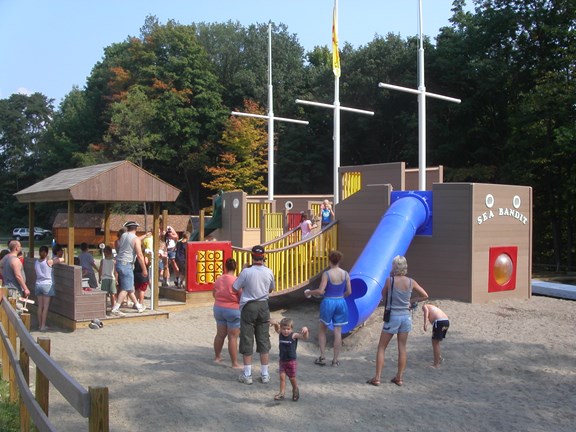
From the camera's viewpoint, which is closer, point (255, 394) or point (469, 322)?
point (255, 394)

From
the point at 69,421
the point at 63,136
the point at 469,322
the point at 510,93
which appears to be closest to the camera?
the point at 69,421

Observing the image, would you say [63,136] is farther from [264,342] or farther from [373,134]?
[264,342]

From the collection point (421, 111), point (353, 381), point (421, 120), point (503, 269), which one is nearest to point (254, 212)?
point (421, 120)

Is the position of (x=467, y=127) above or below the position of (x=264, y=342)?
above

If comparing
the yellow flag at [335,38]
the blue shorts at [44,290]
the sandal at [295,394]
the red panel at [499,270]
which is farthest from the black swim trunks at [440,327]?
the yellow flag at [335,38]

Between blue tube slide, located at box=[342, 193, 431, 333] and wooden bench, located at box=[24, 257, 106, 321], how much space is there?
467 centimetres

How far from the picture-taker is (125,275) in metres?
12.2

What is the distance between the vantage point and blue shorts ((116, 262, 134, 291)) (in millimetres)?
12250

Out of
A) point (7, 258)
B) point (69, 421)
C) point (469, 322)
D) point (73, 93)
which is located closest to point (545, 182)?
point (469, 322)

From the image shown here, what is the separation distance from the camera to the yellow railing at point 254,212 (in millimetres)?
22188

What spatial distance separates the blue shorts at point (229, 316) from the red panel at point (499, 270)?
6.56m

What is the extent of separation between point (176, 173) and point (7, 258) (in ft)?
137

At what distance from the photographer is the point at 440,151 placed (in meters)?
38.1

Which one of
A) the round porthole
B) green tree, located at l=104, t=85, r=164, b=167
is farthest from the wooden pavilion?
→ green tree, located at l=104, t=85, r=164, b=167
